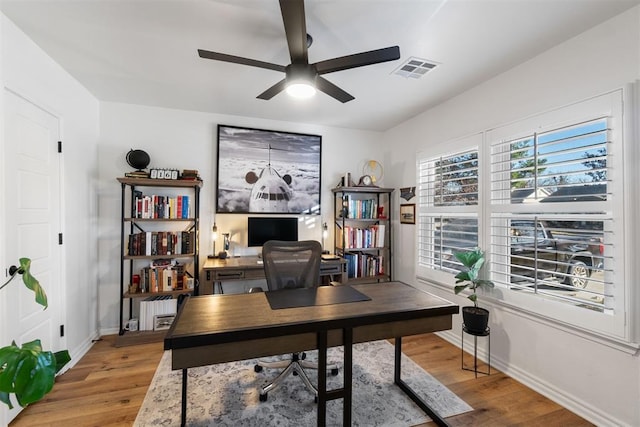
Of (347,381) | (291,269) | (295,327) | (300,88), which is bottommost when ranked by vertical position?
(347,381)

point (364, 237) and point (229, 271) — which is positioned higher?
point (364, 237)

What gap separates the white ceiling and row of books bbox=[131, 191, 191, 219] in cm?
112

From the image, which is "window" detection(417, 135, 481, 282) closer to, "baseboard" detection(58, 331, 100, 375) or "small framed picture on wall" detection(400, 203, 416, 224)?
"small framed picture on wall" detection(400, 203, 416, 224)

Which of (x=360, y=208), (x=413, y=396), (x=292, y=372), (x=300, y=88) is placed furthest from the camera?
(x=360, y=208)

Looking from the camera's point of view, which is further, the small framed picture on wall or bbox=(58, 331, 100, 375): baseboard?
the small framed picture on wall

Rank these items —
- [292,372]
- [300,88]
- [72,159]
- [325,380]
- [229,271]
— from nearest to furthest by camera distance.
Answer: [325,380], [300,88], [292,372], [72,159], [229,271]

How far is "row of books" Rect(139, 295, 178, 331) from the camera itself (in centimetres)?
303

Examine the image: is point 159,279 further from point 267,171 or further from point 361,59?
point 361,59

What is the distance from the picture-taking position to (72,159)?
8.56 feet

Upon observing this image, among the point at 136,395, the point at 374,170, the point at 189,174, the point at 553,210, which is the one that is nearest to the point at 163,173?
the point at 189,174

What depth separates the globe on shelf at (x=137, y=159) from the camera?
306 cm

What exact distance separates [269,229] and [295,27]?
2.40 m

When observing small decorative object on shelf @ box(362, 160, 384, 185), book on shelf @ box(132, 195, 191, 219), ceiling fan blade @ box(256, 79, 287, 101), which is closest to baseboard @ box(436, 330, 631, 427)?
small decorative object on shelf @ box(362, 160, 384, 185)

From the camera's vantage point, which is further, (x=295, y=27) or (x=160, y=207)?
(x=160, y=207)
